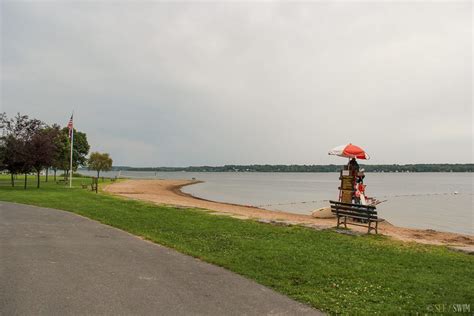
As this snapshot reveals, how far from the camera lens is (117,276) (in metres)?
6.55

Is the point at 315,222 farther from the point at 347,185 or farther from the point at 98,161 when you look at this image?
the point at 98,161

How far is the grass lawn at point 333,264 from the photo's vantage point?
5.69 metres

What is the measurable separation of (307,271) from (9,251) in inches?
243

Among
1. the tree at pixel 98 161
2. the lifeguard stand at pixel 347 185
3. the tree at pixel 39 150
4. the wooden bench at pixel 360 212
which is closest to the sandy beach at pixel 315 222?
the wooden bench at pixel 360 212

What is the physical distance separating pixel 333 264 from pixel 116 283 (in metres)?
4.27

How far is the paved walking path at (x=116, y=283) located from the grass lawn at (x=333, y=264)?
562 millimetres

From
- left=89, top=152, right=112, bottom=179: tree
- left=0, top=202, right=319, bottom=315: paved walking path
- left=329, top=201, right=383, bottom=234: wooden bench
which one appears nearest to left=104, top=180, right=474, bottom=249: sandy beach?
left=329, top=201, right=383, bottom=234: wooden bench

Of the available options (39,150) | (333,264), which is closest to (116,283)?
(333,264)

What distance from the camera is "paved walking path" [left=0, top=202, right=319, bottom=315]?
510cm

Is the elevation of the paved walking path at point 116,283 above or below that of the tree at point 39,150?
below

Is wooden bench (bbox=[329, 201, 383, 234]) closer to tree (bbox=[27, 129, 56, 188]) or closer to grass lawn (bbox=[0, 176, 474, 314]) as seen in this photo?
grass lawn (bbox=[0, 176, 474, 314])

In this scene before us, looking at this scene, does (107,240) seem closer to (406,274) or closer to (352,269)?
(352,269)

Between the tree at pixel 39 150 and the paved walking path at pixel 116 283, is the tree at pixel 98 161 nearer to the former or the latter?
the tree at pixel 39 150

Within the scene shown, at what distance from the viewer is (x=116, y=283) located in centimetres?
614
